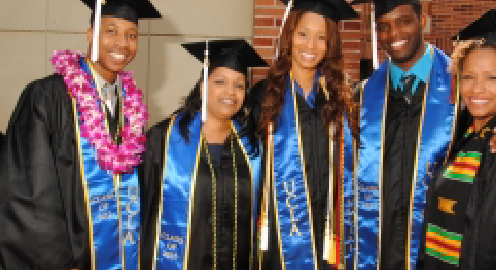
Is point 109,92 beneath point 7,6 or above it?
beneath

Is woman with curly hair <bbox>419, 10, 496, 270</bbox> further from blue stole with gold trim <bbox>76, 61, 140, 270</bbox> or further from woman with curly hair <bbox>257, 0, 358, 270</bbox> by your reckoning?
blue stole with gold trim <bbox>76, 61, 140, 270</bbox>

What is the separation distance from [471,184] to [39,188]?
1906mm

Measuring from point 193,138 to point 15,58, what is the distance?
3064 millimetres

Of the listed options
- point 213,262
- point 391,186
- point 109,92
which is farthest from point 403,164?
point 109,92

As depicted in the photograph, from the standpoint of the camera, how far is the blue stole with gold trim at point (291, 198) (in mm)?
2621

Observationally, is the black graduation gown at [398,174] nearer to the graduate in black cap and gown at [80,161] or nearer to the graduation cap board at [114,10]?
the graduate in black cap and gown at [80,161]

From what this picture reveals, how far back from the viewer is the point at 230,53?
2650 mm

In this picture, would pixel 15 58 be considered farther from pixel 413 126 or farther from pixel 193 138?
pixel 413 126

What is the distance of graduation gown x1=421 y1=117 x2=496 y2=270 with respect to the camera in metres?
1.89

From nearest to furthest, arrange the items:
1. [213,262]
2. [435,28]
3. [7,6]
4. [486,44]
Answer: [486,44] → [213,262] → [7,6] → [435,28]

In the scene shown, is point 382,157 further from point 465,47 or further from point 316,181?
point 465,47

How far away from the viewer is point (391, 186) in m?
2.67

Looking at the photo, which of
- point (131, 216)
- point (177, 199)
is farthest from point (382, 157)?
point (131, 216)

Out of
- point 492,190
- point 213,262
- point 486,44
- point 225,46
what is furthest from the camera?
point 225,46
